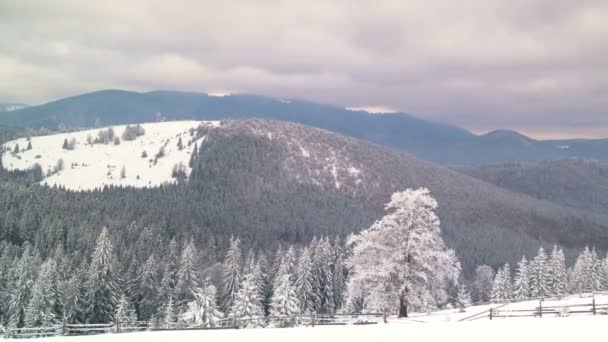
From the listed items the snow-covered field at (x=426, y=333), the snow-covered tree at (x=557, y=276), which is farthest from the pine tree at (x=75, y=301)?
the snow-covered tree at (x=557, y=276)

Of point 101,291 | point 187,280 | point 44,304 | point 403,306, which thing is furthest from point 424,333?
point 187,280

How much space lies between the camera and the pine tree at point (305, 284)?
75562mm

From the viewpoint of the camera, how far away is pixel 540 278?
82000 mm

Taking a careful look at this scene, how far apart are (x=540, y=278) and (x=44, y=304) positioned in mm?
81984

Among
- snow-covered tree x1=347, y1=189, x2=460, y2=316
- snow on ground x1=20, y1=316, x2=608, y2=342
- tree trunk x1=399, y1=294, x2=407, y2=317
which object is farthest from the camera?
snow-covered tree x1=347, y1=189, x2=460, y2=316

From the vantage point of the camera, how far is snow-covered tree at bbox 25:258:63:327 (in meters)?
61.9

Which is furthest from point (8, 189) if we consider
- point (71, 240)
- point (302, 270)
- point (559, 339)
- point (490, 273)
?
point (559, 339)

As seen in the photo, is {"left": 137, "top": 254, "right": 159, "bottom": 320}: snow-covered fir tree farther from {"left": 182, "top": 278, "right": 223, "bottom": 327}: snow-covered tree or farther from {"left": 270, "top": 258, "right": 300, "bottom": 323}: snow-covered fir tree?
{"left": 270, "top": 258, "right": 300, "bottom": 323}: snow-covered fir tree

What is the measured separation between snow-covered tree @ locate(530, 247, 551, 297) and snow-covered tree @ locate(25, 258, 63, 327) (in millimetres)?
78890

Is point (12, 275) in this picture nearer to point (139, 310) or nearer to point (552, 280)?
point (139, 310)

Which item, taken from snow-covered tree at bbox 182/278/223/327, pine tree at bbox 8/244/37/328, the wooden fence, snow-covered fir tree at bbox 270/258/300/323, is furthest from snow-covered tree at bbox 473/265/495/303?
pine tree at bbox 8/244/37/328

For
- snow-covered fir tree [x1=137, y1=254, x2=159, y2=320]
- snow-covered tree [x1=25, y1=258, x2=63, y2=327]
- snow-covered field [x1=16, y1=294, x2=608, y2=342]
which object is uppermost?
snow-covered field [x1=16, y1=294, x2=608, y2=342]

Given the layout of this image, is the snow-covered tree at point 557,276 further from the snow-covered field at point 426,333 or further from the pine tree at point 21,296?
the pine tree at point 21,296

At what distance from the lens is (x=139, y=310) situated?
85.9 meters
